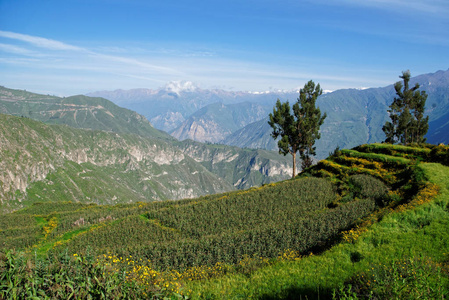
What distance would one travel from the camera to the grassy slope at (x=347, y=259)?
11406 millimetres

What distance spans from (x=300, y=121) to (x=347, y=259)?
40626 millimetres

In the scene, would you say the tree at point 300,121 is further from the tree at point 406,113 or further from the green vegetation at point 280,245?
the tree at point 406,113

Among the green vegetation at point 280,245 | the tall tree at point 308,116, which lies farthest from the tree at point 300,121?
the green vegetation at point 280,245

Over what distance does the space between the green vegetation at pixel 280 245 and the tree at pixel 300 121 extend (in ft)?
36.0

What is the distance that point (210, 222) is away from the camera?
27.3 meters

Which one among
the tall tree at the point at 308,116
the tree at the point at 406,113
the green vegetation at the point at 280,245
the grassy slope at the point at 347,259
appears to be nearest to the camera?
the green vegetation at the point at 280,245

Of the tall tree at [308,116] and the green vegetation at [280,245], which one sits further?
the tall tree at [308,116]

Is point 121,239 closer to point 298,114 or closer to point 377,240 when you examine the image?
point 377,240

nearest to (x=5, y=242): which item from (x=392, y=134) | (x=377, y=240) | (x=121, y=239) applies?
(x=121, y=239)

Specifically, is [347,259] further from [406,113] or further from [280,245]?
[406,113]

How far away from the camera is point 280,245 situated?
19.4m

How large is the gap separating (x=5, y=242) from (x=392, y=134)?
239ft

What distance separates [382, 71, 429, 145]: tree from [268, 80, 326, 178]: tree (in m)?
20.5

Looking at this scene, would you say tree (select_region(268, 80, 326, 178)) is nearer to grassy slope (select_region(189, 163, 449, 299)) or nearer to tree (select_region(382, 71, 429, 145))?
tree (select_region(382, 71, 429, 145))
